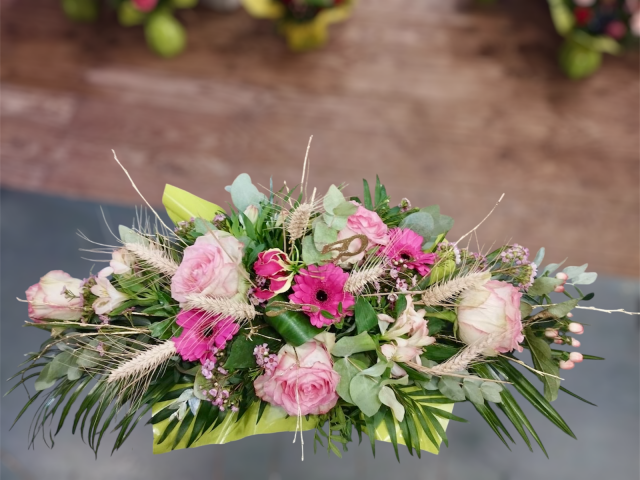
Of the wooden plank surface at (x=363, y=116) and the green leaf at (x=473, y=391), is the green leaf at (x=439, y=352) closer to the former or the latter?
the green leaf at (x=473, y=391)

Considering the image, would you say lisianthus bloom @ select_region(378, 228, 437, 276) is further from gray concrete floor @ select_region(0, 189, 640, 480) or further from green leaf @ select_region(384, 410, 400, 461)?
gray concrete floor @ select_region(0, 189, 640, 480)

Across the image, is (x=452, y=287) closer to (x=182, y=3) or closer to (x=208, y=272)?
(x=208, y=272)

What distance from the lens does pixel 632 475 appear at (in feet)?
4.76

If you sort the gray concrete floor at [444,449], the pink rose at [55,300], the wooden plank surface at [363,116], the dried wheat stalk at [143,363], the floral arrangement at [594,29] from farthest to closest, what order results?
the floral arrangement at [594,29] < the wooden plank surface at [363,116] < the gray concrete floor at [444,449] < the pink rose at [55,300] < the dried wheat stalk at [143,363]

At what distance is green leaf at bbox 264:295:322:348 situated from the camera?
27.1 inches

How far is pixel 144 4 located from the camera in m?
2.34

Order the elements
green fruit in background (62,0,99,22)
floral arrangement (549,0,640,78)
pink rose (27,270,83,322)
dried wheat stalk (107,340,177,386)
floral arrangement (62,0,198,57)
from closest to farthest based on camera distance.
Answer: dried wheat stalk (107,340,177,386)
pink rose (27,270,83,322)
floral arrangement (549,0,640,78)
floral arrangement (62,0,198,57)
green fruit in background (62,0,99,22)

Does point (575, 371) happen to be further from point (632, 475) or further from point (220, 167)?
point (220, 167)

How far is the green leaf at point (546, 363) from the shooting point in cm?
74

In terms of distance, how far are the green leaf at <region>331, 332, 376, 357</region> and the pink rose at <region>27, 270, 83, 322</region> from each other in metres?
0.38

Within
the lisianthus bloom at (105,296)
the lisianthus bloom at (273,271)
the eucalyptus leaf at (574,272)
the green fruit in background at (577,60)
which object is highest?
the green fruit in background at (577,60)

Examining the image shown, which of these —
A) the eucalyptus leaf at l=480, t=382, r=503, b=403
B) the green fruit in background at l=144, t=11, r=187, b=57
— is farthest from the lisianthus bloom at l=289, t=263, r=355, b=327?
the green fruit in background at l=144, t=11, r=187, b=57

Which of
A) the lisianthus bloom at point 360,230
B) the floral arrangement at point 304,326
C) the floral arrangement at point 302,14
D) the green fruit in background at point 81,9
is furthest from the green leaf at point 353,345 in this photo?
the green fruit in background at point 81,9

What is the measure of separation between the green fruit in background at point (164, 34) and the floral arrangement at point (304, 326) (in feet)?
6.28
